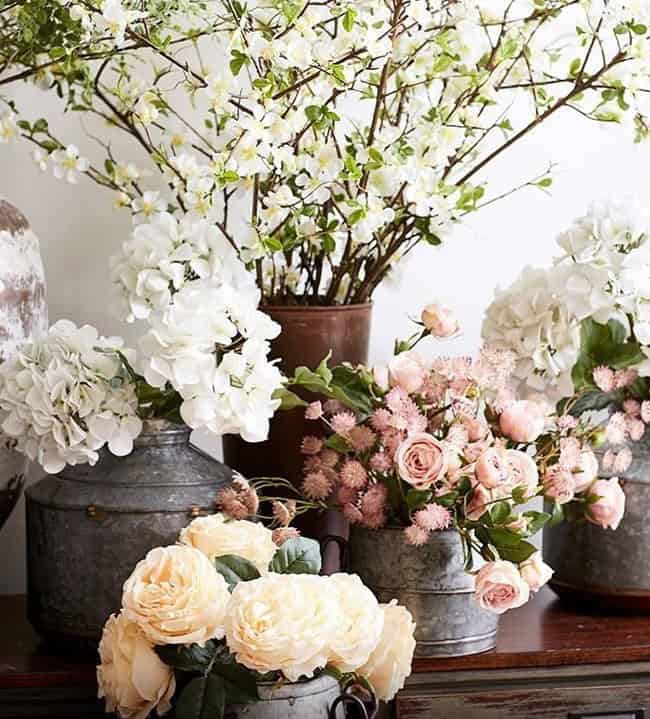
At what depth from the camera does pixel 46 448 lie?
1.33 meters

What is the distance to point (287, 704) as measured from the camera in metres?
1.13

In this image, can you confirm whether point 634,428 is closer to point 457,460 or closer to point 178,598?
point 457,460

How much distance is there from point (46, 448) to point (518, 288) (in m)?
0.59

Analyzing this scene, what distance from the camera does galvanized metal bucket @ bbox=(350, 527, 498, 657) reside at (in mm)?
1337

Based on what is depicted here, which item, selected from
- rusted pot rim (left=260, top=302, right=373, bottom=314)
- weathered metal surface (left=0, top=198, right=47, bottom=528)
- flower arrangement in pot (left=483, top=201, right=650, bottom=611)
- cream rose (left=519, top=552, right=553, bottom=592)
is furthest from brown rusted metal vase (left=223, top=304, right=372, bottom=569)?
cream rose (left=519, top=552, right=553, bottom=592)

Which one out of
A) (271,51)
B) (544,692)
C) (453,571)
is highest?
(271,51)

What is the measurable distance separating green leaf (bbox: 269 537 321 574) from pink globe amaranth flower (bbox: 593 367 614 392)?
417 mm

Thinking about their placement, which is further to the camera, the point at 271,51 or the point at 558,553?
the point at 558,553

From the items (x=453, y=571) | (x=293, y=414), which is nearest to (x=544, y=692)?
(x=453, y=571)

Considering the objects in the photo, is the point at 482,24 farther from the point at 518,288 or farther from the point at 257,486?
the point at 257,486

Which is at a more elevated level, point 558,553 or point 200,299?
point 200,299

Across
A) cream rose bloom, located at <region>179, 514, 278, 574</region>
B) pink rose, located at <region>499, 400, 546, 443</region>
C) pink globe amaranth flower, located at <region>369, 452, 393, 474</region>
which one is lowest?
cream rose bloom, located at <region>179, 514, 278, 574</region>

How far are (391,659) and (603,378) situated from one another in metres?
0.43

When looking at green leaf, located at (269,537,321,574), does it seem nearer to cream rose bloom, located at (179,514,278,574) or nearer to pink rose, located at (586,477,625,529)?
cream rose bloom, located at (179,514,278,574)
